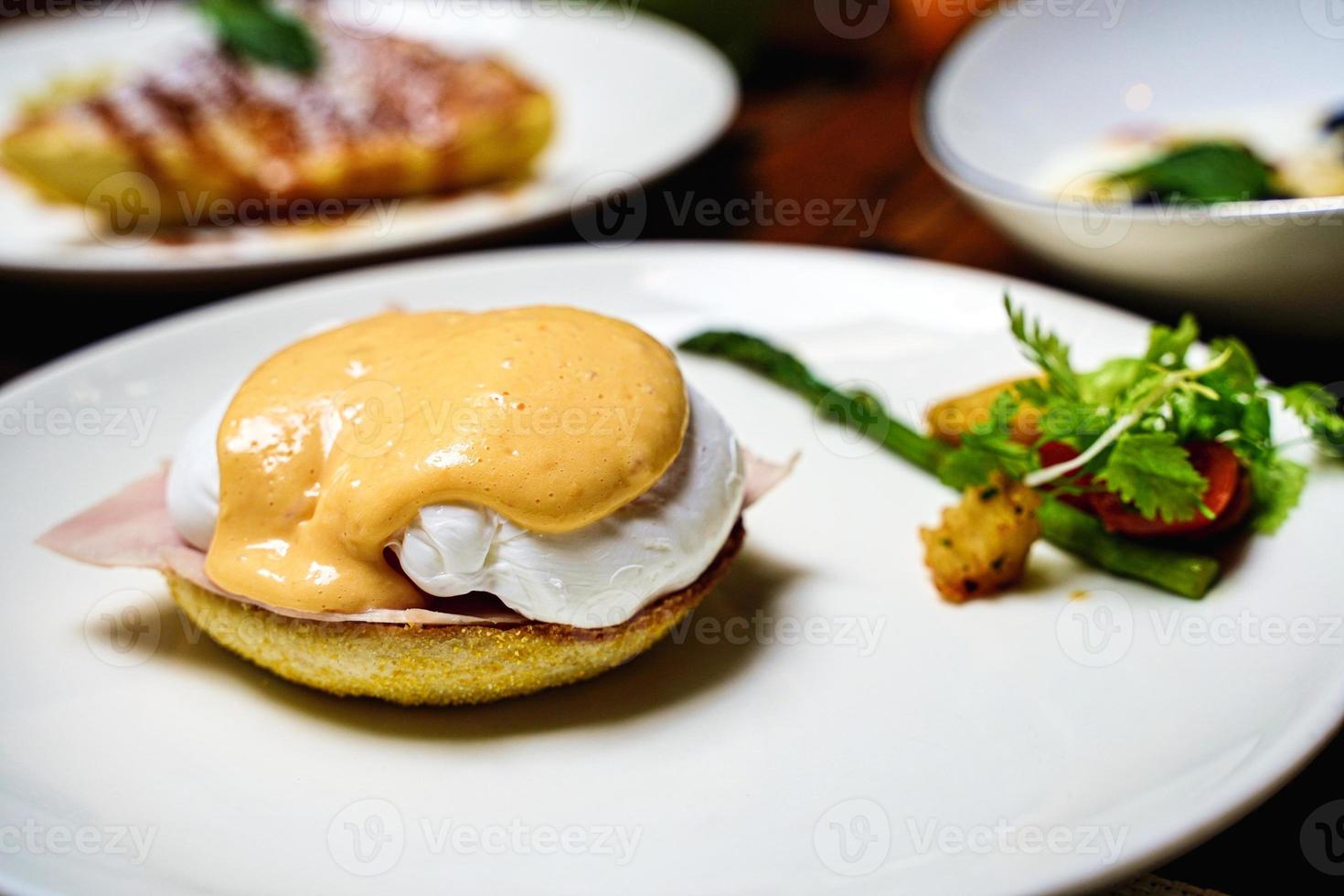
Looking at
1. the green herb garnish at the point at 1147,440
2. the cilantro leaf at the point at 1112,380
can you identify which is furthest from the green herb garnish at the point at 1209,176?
the cilantro leaf at the point at 1112,380

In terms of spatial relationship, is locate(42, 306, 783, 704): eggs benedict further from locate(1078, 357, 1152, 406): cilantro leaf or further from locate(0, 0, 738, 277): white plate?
locate(0, 0, 738, 277): white plate

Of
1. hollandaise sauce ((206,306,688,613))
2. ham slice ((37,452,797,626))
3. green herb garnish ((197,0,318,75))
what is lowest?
green herb garnish ((197,0,318,75))

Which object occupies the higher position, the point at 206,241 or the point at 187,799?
the point at 187,799

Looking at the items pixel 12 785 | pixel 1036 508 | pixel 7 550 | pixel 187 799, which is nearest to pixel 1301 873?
pixel 1036 508

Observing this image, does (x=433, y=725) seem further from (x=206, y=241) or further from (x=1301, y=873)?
(x=206, y=241)

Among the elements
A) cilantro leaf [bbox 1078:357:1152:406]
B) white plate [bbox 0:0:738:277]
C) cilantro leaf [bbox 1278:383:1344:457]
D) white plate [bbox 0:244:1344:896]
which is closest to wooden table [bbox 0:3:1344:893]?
white plate [bbox 0:0:738:277]

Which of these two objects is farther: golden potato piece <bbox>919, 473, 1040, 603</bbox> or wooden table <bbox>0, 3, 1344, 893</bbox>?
wooden table <bbox>0, 3, 1344, 893</bbox>

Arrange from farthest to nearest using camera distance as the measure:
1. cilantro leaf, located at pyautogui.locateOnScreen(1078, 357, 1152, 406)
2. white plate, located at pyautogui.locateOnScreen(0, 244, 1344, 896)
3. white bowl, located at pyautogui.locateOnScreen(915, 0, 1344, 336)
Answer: white bowl, located at pyautogui.locateOnScreen(915, 0, 1344, 336), cilantro leaf, located at pyautogui.locateOnScreen(1078, 357, 1152, 406), white plate, located at pyautogui.locateOnScreen(0, 244, 1344, 896)
